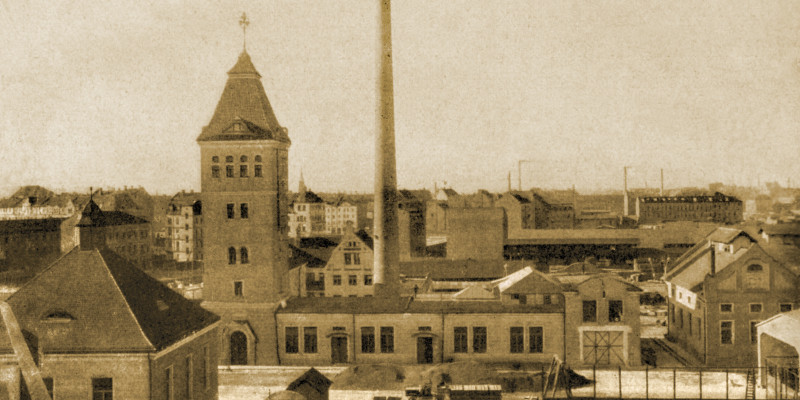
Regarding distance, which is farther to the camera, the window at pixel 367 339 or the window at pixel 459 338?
the window at pixel 367 339

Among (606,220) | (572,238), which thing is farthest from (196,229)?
(606,220)

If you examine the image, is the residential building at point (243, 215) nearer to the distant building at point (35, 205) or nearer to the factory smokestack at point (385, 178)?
the factory smokestack at point (385, 178)

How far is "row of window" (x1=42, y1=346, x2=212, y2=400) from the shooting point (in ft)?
65.1

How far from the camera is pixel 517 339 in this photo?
33.0 meters

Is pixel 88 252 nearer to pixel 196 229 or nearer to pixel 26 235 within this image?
pixel 26 235

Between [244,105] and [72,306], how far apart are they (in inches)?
659

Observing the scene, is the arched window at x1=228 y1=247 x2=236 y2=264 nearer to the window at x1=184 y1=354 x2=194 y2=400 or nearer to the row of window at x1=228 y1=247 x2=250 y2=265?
the row of window at x1=228 y1=247 x2=250 y2=265

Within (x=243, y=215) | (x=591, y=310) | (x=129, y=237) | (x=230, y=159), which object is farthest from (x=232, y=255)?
Answer: (x=591, y=310)

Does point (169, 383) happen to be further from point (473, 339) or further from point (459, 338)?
point (473, 339)

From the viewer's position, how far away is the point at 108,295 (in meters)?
20.9

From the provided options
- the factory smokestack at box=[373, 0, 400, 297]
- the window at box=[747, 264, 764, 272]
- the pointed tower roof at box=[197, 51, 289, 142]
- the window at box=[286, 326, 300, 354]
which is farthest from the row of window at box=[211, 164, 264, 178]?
the window at box=[747, 264, 764, 272]

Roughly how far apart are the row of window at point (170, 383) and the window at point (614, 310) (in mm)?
21165

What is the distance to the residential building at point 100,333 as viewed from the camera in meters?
19.8

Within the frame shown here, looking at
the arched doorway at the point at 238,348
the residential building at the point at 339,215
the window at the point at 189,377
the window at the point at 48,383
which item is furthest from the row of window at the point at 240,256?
the residential building at the point at 339,215
